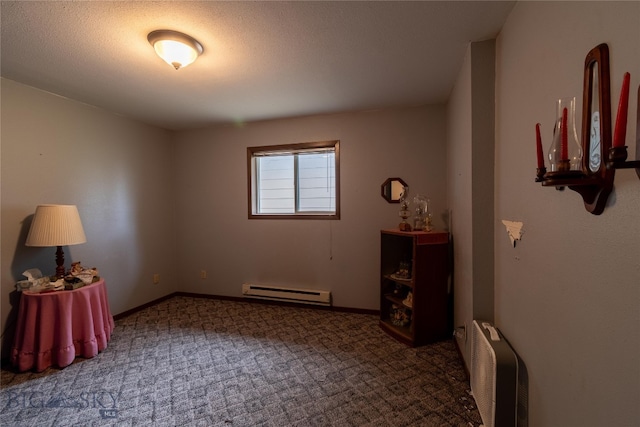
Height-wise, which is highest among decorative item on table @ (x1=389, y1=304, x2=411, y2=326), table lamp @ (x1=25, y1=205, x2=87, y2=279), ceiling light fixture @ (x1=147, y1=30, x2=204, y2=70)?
ceiling light fixture @ (x1=147, y1=30, x2=204, y2=70)

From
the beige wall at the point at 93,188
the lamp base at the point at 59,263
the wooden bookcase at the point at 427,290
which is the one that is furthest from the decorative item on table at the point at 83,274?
the wooden bookcase at the point at 427,290

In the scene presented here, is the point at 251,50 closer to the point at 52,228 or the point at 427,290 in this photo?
the point at 52,228

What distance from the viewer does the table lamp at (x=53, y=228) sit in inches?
83.7

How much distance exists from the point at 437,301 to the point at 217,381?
6.20 feet

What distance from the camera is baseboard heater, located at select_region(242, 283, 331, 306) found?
320 cm

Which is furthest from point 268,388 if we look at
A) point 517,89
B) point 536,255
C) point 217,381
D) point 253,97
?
point 253,97

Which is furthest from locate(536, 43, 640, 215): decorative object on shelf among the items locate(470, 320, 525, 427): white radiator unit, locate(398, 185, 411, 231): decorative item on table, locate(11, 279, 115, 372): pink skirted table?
locate(11, 279, 115, 372): pink skirted table

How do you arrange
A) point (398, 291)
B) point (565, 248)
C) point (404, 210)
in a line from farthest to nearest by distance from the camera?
point (398, 291) < point (404, 210) < point (565, 248)

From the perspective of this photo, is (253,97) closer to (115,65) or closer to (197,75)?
(197,75)

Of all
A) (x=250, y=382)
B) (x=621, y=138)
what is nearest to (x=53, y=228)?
(x=250, y=382)

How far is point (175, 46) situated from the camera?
1.63 m

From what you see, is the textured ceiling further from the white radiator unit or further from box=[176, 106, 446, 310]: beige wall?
the white radiator unit

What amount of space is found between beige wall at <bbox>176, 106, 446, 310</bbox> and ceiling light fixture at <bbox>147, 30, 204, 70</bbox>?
1.65 meters

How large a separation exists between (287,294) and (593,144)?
3.05 m
